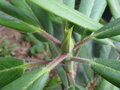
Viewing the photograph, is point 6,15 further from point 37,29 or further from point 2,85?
point 2,85

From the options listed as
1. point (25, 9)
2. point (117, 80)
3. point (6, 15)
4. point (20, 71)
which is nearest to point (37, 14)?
point (25, 9)

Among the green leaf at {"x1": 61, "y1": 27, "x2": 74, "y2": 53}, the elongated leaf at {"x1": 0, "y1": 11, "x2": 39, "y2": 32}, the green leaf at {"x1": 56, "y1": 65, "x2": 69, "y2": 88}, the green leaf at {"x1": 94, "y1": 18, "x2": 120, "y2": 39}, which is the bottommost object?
the green leaf at {"x1": 56, "y1": 65, "x2": 69, "y2": 88}

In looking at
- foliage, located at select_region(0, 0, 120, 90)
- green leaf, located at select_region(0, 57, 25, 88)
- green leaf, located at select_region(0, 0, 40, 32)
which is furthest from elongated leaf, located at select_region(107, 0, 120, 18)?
green leaf, located at select_region(0, 57, 25, 88)

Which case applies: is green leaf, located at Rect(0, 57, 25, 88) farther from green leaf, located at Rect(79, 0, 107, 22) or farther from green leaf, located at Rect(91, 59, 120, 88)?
green leaf, located at Rect(79, 0, 107, 22)

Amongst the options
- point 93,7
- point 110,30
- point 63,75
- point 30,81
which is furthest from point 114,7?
point 30,81

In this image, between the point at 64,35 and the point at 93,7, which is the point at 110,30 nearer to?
the point at 64,35

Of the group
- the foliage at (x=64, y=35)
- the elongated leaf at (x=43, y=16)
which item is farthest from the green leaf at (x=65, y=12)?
the elongated leaf at (x=43, y=16)
